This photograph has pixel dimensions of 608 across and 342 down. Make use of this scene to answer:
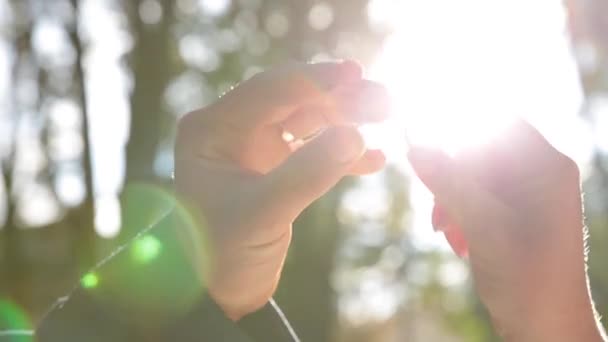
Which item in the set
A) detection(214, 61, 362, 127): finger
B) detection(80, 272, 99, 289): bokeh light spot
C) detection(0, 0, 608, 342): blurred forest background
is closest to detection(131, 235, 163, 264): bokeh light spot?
detection(80, 272, 99, 289): bokeh light spot

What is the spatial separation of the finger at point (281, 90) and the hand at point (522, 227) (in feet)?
0.54

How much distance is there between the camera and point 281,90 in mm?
972

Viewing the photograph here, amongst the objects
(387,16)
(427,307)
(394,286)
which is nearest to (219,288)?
(387,16)

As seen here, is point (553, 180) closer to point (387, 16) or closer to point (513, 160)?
point (513, 160)

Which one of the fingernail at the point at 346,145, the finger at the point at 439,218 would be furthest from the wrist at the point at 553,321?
the fingernail at the point at 346,145

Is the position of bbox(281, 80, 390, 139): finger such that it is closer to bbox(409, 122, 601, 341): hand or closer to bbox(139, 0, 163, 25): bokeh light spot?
bbox(409, 122, 601, 341): hand

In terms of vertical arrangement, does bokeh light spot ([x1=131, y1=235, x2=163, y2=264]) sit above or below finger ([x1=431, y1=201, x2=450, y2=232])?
below

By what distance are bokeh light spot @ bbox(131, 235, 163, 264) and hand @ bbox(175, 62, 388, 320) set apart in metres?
0.06

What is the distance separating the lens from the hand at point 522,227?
0.81 m

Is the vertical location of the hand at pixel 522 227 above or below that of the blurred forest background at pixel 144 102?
above

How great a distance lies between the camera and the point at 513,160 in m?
0.82

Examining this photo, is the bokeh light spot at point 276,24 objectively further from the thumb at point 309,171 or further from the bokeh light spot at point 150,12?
the thumb at point 309,171

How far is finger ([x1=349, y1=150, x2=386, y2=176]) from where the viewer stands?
1.01 metres

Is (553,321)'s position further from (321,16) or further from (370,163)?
(321,16)
